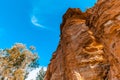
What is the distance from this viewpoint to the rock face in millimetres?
12359

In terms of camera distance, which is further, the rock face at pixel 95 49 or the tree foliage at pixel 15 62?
the tree foliage at pixel 15 62

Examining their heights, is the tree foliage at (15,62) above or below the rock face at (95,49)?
above

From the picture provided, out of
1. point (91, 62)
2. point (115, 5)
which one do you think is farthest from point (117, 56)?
point (115, 5)

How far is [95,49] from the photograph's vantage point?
14859 millimetres

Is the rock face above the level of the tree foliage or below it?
below

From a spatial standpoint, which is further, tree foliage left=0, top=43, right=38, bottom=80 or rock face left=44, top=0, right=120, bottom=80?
tree foliage left=0, top=43, right=38, bottom=80

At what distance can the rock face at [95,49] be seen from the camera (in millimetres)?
12359

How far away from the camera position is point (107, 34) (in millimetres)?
12922

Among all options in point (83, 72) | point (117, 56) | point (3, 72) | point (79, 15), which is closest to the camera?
point (117, 56)

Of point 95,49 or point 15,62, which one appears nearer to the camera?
point 95,49

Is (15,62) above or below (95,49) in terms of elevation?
above

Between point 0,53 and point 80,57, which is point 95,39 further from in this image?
point 0,53

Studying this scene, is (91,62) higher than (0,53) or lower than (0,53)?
lower

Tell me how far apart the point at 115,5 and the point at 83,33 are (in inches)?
144
